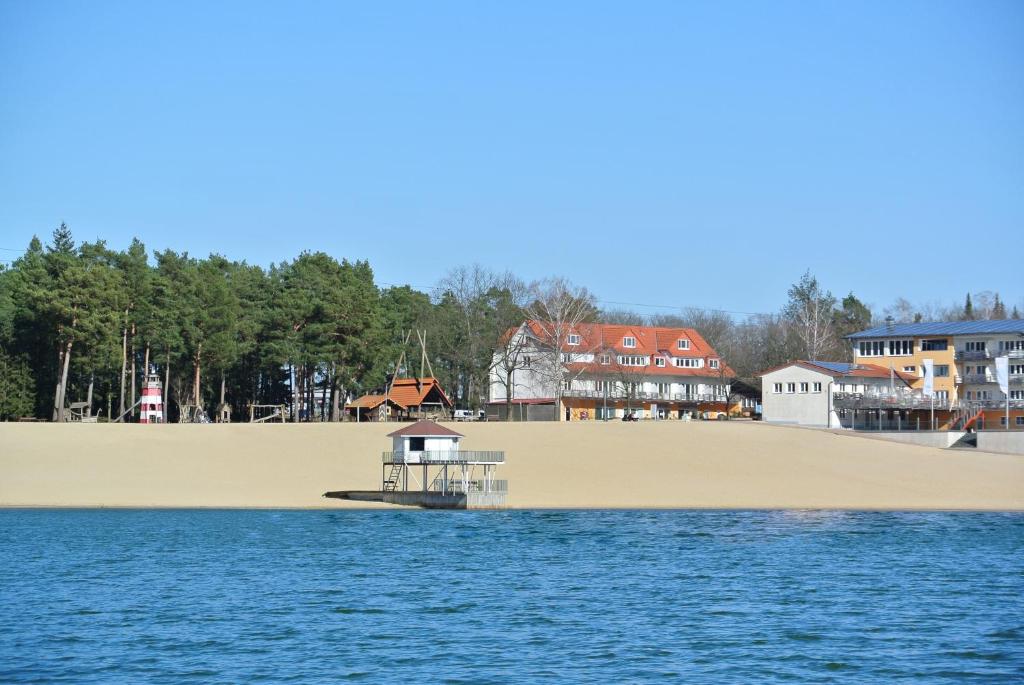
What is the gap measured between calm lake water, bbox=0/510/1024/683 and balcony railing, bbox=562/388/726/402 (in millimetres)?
47292

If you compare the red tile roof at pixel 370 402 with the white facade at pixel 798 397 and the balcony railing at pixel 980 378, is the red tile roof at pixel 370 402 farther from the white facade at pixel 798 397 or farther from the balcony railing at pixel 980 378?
the balcony railing at pixel 980 378

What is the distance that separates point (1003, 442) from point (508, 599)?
46965mm

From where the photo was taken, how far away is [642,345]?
356 ft

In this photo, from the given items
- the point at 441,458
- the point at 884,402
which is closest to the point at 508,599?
the point at 441,458

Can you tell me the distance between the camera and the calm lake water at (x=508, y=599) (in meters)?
26.0

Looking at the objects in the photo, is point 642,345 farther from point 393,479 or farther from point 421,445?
point 421,445

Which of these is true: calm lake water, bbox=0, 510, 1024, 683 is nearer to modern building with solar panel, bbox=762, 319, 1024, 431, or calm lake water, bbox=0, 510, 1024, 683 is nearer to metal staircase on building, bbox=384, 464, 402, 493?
metal staircase on building, bbox=384, 464, 402, 493

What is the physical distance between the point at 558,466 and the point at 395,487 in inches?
382

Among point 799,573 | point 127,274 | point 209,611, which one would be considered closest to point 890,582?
point 799,573

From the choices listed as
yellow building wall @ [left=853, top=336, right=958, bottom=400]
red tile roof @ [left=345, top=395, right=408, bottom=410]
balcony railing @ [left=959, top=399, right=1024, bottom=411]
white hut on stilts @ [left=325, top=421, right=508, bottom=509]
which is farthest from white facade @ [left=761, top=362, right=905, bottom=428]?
white hut on stilts @ [left=325, top=421, right=508, bottom=509]

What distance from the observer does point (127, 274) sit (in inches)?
3770

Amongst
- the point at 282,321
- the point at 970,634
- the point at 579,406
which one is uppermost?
the point at 282,321

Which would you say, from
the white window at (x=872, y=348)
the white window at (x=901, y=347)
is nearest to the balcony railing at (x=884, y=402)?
the white window at (x=901, y=347)

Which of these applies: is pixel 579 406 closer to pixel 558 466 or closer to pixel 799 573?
pixel 558 466
